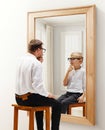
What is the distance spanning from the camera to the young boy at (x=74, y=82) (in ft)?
9.88

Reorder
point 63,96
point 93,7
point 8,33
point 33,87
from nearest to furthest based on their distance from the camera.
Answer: point 33,87 → point 93,7 → point 63,96 → point 8,33

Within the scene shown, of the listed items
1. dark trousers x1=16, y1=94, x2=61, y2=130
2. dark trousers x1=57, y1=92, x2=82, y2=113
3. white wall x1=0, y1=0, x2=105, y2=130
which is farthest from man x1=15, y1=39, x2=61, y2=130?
white wall x1=0, y1=0, x2=105, y2=130

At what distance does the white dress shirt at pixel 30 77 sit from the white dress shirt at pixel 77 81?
0.49 meters

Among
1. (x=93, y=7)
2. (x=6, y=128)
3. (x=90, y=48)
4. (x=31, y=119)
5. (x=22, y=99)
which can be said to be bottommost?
(x=6, y=128)

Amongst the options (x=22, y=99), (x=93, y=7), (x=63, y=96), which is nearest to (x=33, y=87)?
(x=22, y=99)

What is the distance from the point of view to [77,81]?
3055 millimetres

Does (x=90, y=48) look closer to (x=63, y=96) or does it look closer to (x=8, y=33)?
(x=63, y=96)

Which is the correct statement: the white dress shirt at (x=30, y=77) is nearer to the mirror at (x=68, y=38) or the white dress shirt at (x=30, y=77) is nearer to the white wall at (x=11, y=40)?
the mirror at (x=68, y=38)

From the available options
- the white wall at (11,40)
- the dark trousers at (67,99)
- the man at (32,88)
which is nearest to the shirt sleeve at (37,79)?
the man at (32,88)

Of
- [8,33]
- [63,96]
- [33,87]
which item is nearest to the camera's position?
[33,87]

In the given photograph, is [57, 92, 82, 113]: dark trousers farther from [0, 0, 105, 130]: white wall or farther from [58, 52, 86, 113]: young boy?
[0, 0, 105, 130]: white wall

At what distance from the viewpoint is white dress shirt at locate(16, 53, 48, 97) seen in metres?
2.61

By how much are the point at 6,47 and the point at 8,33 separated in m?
0.17

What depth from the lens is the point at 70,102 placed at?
3090mm
